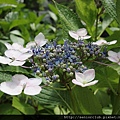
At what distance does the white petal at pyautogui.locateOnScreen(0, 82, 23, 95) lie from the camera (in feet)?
1.85

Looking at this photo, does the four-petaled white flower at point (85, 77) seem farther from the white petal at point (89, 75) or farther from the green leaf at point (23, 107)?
the green leaf at point (23, 107)

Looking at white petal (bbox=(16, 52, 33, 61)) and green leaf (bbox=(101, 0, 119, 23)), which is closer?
white petal (bbox=(16, 52, 33, 61))

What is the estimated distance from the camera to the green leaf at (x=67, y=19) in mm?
758

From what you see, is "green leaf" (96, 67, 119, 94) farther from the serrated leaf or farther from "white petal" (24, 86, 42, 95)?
"white petal" (24, 86, 42, 95)

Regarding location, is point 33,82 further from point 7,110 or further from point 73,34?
point 7,110

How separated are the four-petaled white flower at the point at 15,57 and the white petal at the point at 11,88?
57mm

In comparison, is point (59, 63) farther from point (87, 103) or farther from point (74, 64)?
point (87, 103)

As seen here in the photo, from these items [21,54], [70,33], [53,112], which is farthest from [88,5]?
[53,112]

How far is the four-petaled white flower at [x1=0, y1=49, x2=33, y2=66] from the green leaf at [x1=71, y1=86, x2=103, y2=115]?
14cm

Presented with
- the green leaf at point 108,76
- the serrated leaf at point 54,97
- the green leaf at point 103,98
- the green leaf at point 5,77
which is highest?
the green leaf at point 5,77

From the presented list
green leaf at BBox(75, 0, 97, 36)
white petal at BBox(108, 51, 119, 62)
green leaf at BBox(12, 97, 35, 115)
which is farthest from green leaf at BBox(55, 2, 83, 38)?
green leaf at BBox(12, 97, 35, 115)

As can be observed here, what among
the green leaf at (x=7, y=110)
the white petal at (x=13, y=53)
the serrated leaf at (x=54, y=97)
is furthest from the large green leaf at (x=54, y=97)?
the green leaf at (x=7, y=110)

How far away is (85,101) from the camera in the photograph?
72 cm

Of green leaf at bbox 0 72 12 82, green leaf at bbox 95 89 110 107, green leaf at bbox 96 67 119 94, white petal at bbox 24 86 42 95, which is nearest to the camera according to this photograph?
white petal at bbox 24 86 42 95
